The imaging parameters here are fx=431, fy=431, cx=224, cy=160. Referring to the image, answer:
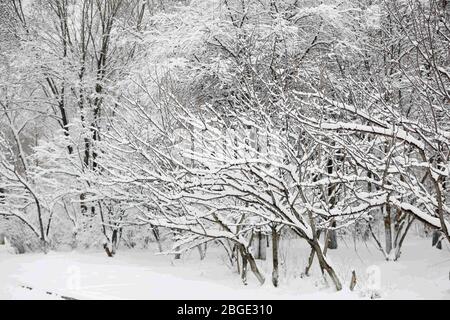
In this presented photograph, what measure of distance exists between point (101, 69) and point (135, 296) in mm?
9252

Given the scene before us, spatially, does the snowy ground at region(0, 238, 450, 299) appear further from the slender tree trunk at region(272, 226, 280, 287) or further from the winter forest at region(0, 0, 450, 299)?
the slender tree trunk at region(272, 226, 280, 287)

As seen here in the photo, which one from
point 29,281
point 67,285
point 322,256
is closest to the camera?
point 322,256

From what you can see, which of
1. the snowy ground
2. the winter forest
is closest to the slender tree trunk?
the winter forest

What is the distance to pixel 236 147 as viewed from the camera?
5.65 m

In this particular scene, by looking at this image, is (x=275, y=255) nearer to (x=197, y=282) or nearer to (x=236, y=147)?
(x=197, y=282)

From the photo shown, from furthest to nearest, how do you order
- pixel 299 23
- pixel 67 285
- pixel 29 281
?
pixel 299 23 < pixel 29 281 < pixel 67 285

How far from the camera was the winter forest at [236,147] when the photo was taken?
5.67 meters

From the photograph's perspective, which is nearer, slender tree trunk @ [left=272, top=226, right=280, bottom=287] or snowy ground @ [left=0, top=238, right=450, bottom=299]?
snowy ground @ [left=0, top=238, right=450, bottom=299]

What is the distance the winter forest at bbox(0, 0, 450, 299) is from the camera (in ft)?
18.6

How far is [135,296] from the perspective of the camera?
704cm

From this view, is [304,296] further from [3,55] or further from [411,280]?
[3,55]

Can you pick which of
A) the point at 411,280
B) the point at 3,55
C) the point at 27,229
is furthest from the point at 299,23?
the point at 27,229

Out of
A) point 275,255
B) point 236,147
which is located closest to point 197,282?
point 275,255

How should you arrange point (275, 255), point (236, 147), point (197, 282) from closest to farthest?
point (236, 147), point (275, 255), point (197, 282)
